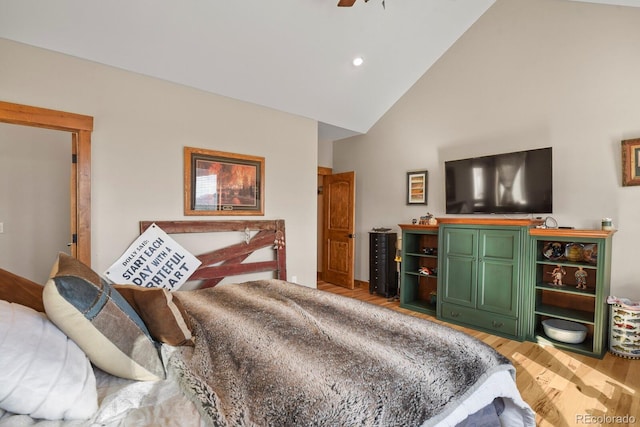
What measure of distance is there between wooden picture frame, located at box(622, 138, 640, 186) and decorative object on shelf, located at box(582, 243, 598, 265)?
65 cm

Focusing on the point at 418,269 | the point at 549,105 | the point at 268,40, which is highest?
the point at 268,40

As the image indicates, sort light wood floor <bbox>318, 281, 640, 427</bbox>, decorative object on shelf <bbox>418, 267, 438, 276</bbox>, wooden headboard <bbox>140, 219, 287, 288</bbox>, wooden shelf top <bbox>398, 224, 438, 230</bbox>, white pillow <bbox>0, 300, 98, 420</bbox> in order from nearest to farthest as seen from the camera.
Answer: white pillow <bbox>0, 300, 98, 420</bbox> < light wood floor <bbox>318, 281, 640, 427</bbox> < wooden headboard <bbox>140, 219, 287, 288</bbox> < wooden shelf top <bbox>398, 224, 438, 230</bbox> < decorative object on shelf <bbox>418, 267, 438, 276</bbox>

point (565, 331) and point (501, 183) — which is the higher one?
point (501, 183)

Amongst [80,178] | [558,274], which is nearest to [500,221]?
[558,274]

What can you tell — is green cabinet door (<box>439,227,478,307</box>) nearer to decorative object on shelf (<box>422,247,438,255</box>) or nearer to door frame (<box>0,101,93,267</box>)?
decorative object on shelf (<box>422,247,438,255</box>)

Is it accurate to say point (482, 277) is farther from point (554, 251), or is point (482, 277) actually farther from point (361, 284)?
point (361, 284)

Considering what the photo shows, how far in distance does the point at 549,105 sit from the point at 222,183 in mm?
3713

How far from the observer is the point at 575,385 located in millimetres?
2285

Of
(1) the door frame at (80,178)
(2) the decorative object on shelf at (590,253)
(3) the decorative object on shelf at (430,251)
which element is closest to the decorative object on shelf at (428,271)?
(3) the decorative object on shelf at (430,251)

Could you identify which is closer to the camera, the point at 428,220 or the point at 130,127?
the point at 130,127

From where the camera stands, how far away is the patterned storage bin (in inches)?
104

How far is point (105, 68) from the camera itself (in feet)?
9.23

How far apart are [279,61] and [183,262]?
238cm

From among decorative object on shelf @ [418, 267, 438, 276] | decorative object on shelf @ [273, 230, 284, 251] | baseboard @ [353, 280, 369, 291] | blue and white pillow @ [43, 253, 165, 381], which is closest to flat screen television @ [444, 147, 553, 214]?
decorative object on shelf @ [418, 267, 438, 276]
